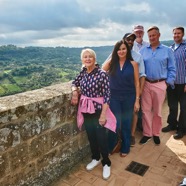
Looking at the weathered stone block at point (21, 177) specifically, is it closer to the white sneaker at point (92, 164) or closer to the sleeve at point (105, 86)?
the white sneaker at point (92, 164)

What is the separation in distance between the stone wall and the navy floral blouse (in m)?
0.28

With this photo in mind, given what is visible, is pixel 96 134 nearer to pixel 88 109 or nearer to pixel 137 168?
pixel 88 109

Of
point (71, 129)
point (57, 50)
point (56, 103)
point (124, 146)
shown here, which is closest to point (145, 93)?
Result: point (124, 146)

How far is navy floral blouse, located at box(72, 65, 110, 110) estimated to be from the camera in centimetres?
305

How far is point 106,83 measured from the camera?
306cm

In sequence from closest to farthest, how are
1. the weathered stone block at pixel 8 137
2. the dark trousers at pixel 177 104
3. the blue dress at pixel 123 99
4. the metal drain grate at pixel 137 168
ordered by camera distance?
the weathered stone block at pixel 8 137, the metal drain grate at pixel 137 168, the blue dress at pixel 123 99, the dark trousers at pixel 177 104

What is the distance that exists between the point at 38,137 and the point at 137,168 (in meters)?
1.72

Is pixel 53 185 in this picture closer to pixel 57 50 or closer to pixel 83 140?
pixel 83 140

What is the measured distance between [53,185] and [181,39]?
11.9 feet

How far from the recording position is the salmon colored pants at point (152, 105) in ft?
13.4

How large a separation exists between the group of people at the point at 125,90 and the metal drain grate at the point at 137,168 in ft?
0.99

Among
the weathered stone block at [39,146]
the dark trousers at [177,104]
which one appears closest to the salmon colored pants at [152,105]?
the dark trousers at [177,104]

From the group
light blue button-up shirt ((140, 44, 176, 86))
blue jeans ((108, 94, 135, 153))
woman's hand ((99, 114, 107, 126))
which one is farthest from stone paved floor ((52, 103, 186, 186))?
light blue button-up shirt ((140, 44, 176, 86))

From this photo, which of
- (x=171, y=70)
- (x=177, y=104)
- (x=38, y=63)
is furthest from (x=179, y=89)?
(x=38, y=63)
